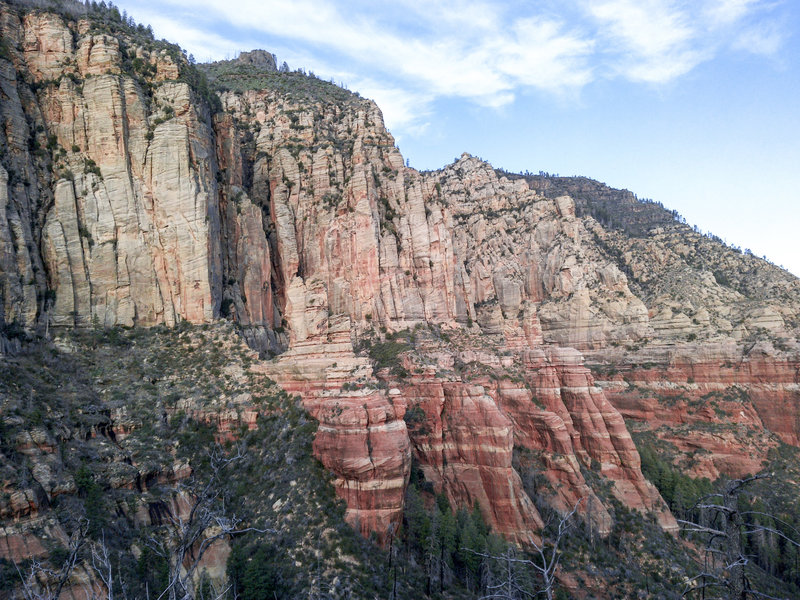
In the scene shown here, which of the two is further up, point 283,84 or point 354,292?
point 283,84

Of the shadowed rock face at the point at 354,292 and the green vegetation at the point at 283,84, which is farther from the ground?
the green vegetation at the point at 283,84

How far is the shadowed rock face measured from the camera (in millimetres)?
46031

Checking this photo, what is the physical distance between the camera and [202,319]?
53.5 metres

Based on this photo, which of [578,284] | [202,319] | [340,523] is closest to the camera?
[340,523]

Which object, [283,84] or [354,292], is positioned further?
[283,84]

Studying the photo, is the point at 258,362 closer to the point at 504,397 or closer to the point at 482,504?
the point at 482,504

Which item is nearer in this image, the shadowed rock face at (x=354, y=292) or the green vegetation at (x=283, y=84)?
the shadowed rock face at (x=354, y=292)

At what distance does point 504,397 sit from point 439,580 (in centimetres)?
2496

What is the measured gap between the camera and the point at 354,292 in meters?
62.2

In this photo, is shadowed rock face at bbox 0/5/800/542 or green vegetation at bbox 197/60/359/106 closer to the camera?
shadowed rock face at bbox 0/5/800/542

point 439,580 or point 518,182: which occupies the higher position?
point 518,182

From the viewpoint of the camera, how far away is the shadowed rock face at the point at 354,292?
46031 millimetres

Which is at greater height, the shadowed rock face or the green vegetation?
the green vegetation

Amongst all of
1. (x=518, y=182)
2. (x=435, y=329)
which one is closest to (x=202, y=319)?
(x=435, y=329)
